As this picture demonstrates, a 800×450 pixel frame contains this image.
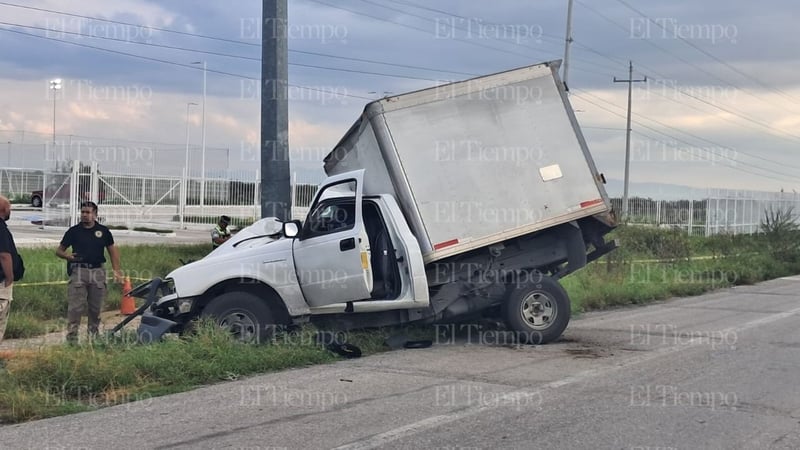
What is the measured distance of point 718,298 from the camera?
17641 mm

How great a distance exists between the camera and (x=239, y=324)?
9719 mm

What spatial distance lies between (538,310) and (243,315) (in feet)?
12.3

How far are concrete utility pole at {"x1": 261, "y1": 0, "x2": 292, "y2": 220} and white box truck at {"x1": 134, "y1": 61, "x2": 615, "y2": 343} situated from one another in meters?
2.36

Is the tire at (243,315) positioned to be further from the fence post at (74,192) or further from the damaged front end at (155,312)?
the fence post at (74,192)

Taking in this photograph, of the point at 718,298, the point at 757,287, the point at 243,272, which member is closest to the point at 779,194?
the point at 757,287

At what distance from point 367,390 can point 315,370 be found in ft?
3.93

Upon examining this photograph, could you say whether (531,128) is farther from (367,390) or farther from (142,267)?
(142,267)

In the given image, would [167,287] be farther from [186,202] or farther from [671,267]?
[186,202]

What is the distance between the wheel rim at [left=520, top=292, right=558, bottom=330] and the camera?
1053 centimetres

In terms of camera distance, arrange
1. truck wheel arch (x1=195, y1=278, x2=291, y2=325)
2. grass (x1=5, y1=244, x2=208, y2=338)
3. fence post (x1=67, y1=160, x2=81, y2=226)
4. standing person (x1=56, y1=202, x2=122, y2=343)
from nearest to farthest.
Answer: truck wheel arch (x1=195, y1=278, x2=291, y2=325) < standing person (x1=56, y1=202, x2=122, y2=343) < grass (x1=5, y1=244, x2=208, y2=338) < fence post (x1=67, y1=160, x2=81, y2=226)

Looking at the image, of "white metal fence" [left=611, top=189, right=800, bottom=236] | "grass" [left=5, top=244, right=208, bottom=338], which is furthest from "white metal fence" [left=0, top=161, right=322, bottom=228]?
"white metal fence" [left=611, top=189, right=800, bottom=236]

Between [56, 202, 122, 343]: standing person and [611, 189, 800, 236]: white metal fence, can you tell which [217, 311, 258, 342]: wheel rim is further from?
[611, 189, 800, 236]: white metal fence

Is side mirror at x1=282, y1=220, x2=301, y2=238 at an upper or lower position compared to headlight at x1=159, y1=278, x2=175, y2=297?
upper

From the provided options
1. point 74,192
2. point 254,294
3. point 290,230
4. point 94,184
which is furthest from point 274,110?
point 94,184
